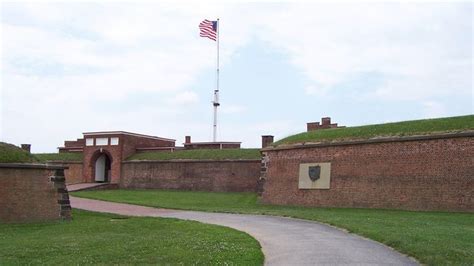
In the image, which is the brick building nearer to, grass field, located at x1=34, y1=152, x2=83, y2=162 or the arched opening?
the arched opening

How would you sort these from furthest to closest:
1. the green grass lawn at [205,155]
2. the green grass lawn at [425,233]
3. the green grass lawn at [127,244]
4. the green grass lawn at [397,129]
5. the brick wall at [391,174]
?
the green grass lawn at [205,155]
the green grass lawn at [397,129]
the brick wall at [391,174]
the green grass lawn at [127,244]
the green grass lawn at [425,233]

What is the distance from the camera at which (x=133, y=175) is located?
40.4 meters

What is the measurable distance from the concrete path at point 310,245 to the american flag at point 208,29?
976 inches

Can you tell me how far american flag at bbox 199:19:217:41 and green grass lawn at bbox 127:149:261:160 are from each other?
29.4ft

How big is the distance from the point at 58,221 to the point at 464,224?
1285cm

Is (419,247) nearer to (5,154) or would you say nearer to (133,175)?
(5,154)

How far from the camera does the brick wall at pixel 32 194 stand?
17938mm

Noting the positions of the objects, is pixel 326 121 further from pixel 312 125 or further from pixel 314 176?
pixel 314 176

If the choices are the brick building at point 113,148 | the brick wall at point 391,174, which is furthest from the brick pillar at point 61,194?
the brick building at point 113,148

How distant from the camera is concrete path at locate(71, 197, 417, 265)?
9977 mm

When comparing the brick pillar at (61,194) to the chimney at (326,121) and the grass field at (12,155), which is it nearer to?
the grass field at (12,155)

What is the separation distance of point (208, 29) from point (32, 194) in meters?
25.7

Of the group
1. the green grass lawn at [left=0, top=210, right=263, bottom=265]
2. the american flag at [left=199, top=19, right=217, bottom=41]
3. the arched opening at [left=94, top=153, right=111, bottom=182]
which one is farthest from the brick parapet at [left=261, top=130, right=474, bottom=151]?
the arched opening at [left=94, top=153, right=111, bottom=182]

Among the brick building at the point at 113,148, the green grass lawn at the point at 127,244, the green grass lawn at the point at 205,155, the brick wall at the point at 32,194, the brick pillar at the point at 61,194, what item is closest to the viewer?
the green grass lawn at the point at 127,244
